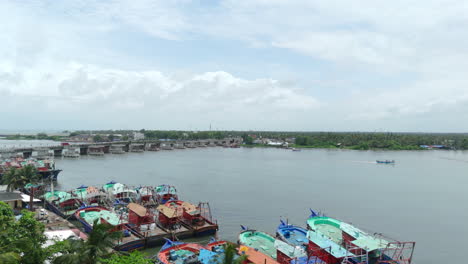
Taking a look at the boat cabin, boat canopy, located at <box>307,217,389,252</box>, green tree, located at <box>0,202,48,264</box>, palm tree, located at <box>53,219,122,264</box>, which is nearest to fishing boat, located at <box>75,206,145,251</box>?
the boat cabin

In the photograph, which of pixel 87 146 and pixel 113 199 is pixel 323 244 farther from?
pixel 87 146

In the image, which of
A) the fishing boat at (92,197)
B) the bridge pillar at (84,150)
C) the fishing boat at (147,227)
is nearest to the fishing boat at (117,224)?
the fishing boat at (147,227)

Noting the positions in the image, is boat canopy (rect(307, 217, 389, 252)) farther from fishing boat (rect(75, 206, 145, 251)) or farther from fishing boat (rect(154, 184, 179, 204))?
fishing boat (rect(154, 184, 179, 204))

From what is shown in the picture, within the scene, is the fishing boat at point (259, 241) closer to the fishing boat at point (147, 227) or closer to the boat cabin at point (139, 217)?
the fishing boat at point (147, 227)

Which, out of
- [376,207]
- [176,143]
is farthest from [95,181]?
[176,143]

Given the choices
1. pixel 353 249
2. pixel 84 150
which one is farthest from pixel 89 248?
pixel 84 150

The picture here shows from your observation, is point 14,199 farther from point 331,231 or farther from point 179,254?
point 331,231

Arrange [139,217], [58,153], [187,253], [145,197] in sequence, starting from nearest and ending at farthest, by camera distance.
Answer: [187,253], [139,217], [145,197], [58,153]
